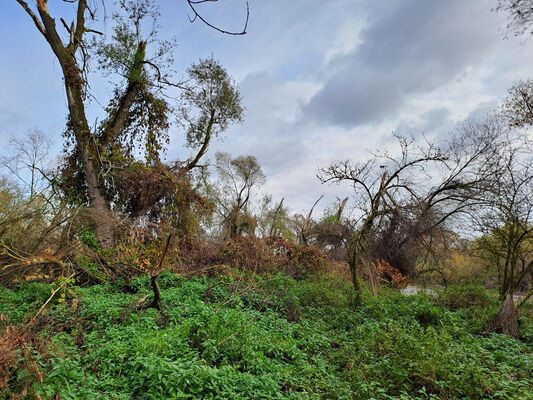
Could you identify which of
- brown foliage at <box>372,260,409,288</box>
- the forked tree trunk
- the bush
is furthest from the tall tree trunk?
brown foliage at <box>372,260,409,288</box>

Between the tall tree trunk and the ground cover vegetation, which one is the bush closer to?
the ground cover vegetation

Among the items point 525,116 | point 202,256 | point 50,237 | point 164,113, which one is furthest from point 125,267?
point 525,116

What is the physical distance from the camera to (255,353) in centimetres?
467

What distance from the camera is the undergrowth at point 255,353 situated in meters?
3.58

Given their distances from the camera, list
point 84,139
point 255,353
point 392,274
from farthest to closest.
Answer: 1. point 392,274
2. point 84,139
3. point 255,353

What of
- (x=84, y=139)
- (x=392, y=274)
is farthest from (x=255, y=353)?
(x=392, y=274)

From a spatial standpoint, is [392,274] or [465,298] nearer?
[465,298]

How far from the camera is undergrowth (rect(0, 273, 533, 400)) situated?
3582 mm

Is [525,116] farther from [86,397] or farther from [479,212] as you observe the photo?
[86,397]

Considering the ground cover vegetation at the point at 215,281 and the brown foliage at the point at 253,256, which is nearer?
the ground cover vegetation at the point at 215,281

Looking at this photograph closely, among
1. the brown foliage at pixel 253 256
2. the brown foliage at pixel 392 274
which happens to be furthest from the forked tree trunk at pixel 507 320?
the brown foliage at pixel 392 274

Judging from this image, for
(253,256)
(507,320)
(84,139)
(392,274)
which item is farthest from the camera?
(392,274)

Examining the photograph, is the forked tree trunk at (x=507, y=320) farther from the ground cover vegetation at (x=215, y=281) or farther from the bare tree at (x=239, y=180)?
the bare tree at (x=239, y=180)

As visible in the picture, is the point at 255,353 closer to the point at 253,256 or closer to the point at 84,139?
the point at 253,256
